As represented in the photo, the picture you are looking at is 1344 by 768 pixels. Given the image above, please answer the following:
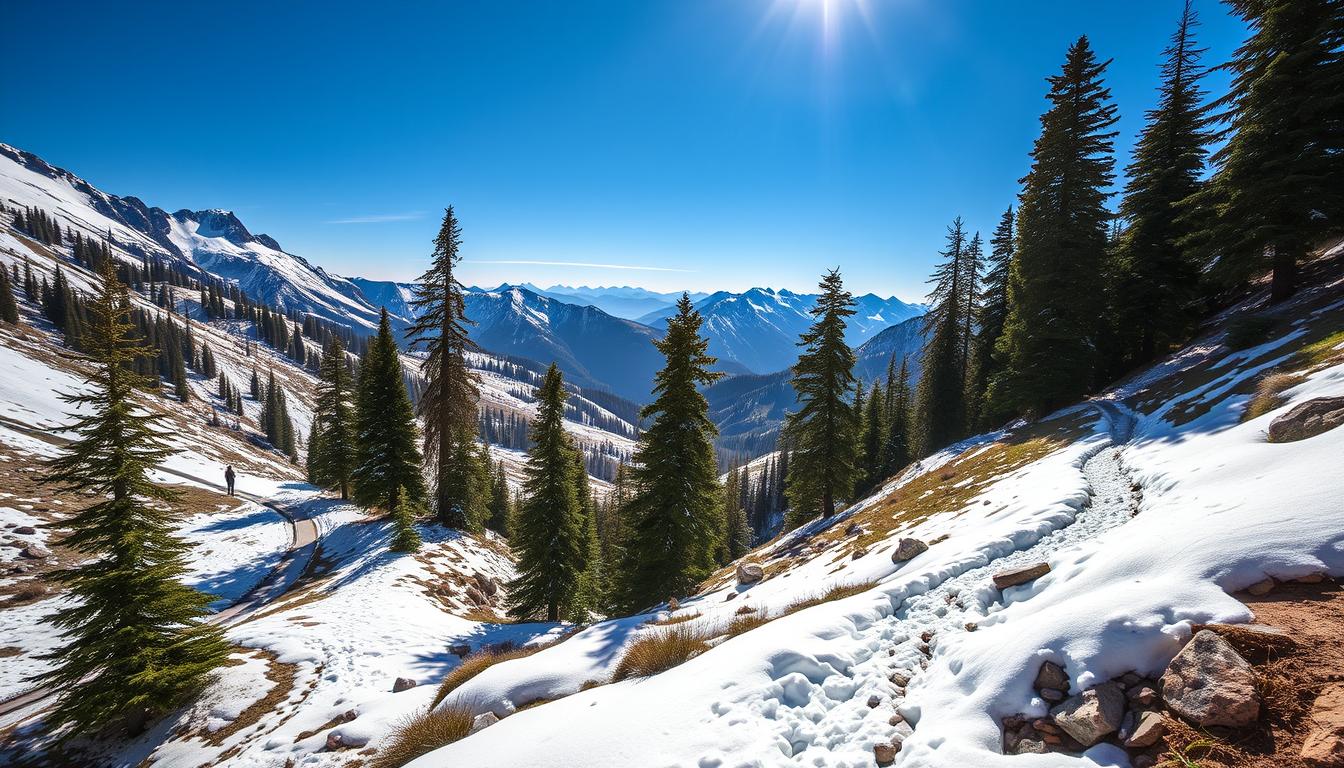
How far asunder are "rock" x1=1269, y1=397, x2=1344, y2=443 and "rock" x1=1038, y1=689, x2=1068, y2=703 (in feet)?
25.5

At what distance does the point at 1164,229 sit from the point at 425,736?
35448 millimetres

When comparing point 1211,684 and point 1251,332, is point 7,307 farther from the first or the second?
point 1251,332

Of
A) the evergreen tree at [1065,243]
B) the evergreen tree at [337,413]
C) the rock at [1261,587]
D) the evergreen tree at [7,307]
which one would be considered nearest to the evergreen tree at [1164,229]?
the evergreen tree at [1065,243]

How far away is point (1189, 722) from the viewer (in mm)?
3877

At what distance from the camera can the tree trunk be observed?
17328mm

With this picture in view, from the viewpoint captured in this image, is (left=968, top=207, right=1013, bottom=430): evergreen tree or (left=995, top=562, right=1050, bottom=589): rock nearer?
(left=995, top=562, right=1050, bottom=589): rock

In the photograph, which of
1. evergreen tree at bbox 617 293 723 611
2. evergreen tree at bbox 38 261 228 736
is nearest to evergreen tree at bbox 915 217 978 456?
evergreen tree at bbox 617 293 723 611

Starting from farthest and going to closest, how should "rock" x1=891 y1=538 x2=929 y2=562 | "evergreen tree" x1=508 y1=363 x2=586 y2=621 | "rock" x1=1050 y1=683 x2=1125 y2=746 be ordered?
"evergreen tree" x1=508 y1=363 x2=586 y2=621 < "rock" x1=891 y1=538 x2=929 y2=562 < "rock" x1=1050 y1=683 x2=1125 y2=746

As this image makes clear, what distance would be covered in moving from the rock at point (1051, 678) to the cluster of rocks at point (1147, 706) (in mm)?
46

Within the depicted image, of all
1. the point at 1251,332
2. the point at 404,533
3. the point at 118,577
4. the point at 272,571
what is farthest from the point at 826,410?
the point at 272,571

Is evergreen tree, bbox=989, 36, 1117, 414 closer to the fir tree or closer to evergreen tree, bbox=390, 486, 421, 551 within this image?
the fir tree

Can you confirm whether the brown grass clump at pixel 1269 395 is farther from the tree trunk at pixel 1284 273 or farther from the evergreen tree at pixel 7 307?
the evergreen tree at pixel 7 307

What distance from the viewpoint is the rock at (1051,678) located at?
187 inches

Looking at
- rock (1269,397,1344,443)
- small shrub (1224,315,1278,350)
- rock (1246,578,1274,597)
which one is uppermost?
small shrub (1224,315,1278,350)
